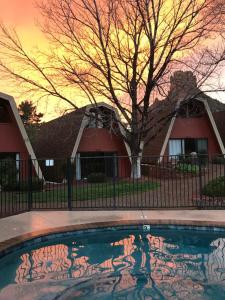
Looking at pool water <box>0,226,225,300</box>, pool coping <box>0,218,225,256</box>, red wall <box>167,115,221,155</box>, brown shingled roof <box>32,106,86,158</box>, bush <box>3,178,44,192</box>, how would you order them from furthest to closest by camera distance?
red wall <box>167,115,221,155</box>, brown shingled roof <box>32,106,86,158</box>, bush <box>3,178,44,192</box>, pool coping <box>0,218,225,256</box>, pool water <box>0,226,225,300</box>

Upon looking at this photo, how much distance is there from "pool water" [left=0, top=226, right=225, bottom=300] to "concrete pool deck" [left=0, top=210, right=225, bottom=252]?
30cm

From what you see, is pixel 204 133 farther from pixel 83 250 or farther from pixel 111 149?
pixel 83 250

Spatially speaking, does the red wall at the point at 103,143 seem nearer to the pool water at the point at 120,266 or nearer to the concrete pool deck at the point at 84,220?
the concrete pool deck at the point at 84,220

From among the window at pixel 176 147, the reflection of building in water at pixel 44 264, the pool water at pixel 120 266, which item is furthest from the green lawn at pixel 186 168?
the reflection of building in water at pixel 44 264

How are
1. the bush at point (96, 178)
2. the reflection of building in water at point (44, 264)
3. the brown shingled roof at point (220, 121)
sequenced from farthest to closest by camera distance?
the brown shingled roof at point (220, 121) < the bush at point (96, 178) < the reflection of building in water at point (44, 264)

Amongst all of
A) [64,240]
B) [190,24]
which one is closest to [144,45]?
[190,24]

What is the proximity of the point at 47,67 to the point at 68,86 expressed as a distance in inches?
65.3

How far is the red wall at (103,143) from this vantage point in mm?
28094

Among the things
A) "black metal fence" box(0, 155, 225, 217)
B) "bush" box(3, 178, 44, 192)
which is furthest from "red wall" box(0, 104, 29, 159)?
"bush" box(3, 178, 44, 192)

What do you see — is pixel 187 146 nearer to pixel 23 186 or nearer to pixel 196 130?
pixel 196 130

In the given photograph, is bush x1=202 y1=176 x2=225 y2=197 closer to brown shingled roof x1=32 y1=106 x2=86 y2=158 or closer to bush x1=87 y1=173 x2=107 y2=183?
bush x1=87 y1=173 x2=107 y2=183

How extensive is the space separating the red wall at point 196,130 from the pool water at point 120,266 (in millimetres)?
22738

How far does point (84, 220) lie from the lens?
453 inches

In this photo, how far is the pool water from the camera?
20.4 feet
